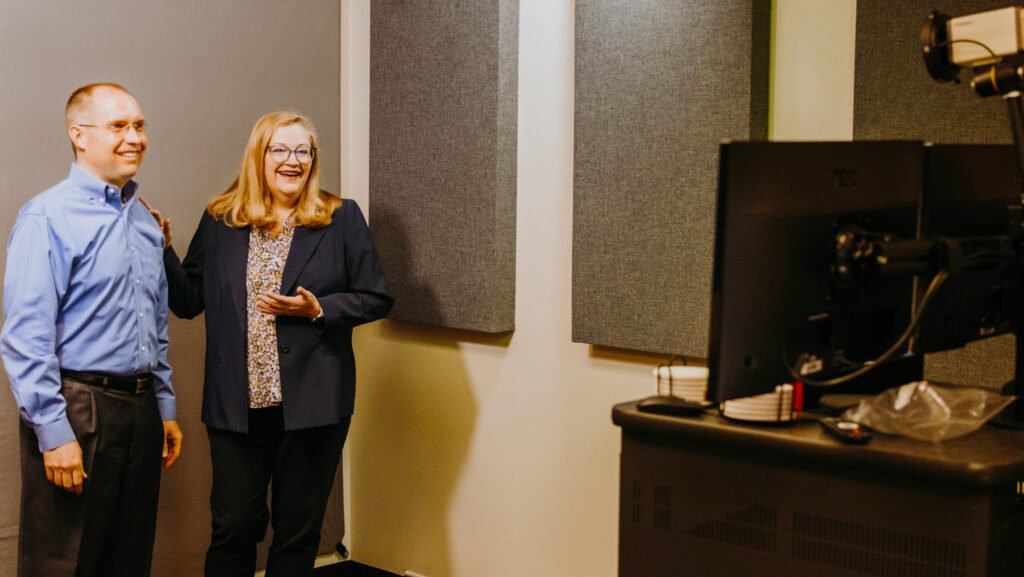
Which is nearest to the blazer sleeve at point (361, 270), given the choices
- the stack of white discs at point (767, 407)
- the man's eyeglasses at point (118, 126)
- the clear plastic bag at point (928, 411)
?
the man's eyeglasses at point (118, 126)

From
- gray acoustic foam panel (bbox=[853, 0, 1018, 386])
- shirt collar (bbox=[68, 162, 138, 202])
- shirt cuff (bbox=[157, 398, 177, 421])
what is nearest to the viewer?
gray acoustic foam panel (bbox=[853, 0, 1018, 386])

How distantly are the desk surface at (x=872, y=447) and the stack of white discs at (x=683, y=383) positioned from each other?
11 centimetres

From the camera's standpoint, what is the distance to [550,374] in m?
3.28

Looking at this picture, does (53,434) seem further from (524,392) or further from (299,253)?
(524,392)

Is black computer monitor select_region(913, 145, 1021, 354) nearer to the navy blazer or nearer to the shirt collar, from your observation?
the navy blazer

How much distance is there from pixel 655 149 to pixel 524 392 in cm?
93

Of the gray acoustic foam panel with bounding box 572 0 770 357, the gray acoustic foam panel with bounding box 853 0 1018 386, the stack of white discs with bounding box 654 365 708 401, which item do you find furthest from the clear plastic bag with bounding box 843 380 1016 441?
the gray acoustic foam panel with bounding box 572 0 770 357

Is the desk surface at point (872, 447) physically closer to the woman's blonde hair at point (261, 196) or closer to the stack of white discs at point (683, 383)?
the stack of white discs at point (683, 383)

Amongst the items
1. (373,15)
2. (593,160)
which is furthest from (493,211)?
(373,15)

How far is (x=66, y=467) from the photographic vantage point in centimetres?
253

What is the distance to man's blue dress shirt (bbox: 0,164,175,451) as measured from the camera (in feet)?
8.19

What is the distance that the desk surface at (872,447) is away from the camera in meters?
1.68

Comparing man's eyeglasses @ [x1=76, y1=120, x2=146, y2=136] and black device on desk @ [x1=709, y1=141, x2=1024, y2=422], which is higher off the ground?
man's eyeglasses @ [x1=76, y1=120, x2=146, y2=136]

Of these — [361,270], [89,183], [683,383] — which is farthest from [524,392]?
[89,183]
